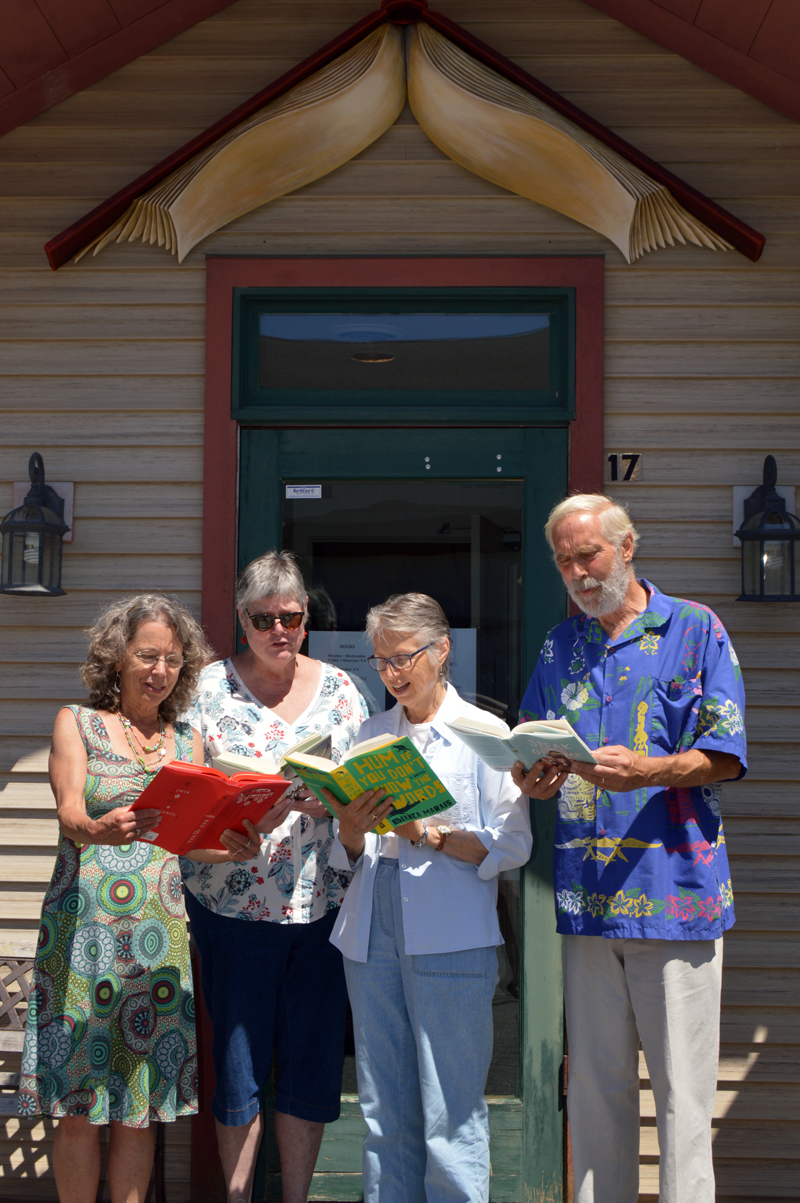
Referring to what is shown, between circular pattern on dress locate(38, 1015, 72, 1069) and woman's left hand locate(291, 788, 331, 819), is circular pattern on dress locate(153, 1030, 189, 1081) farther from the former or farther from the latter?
woman's left hand locate(291, 788, 331, 819)

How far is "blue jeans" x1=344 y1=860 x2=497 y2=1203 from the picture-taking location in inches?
97.0

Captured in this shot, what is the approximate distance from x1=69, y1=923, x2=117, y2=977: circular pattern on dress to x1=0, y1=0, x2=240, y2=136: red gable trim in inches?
111

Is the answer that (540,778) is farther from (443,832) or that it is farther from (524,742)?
(443,832)

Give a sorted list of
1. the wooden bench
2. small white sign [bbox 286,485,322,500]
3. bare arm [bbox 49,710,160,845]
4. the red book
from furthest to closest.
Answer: small white sign [bbox 286,485,322,500] → the wooden bench → bare arm [bbox 49,710,160,845] → the red book

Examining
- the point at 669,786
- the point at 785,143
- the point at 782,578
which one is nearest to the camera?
the point at 669,786

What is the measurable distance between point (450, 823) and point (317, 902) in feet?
1.60

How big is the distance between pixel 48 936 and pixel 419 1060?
3.32ft

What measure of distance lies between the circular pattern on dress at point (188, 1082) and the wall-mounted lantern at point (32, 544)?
158cm

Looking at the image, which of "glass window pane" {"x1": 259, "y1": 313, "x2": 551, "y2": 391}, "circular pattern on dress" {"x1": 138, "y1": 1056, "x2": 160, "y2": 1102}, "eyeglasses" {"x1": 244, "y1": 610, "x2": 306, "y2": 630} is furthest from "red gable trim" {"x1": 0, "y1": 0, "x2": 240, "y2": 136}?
"circular pattern on dress" {"x1": 138, "y1": 1056, "x2": 160, "y2": 1102}

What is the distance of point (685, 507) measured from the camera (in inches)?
135

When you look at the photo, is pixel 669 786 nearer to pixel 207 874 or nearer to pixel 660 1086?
pixel 660 1086

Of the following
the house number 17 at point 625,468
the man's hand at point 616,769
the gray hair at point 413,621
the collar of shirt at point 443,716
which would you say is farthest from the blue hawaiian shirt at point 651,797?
the house number 17 at point 625,468

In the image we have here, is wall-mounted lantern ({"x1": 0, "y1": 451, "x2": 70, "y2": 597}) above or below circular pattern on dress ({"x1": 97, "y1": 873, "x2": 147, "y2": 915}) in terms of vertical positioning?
above

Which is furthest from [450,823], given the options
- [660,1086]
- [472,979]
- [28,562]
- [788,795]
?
[28,562]
